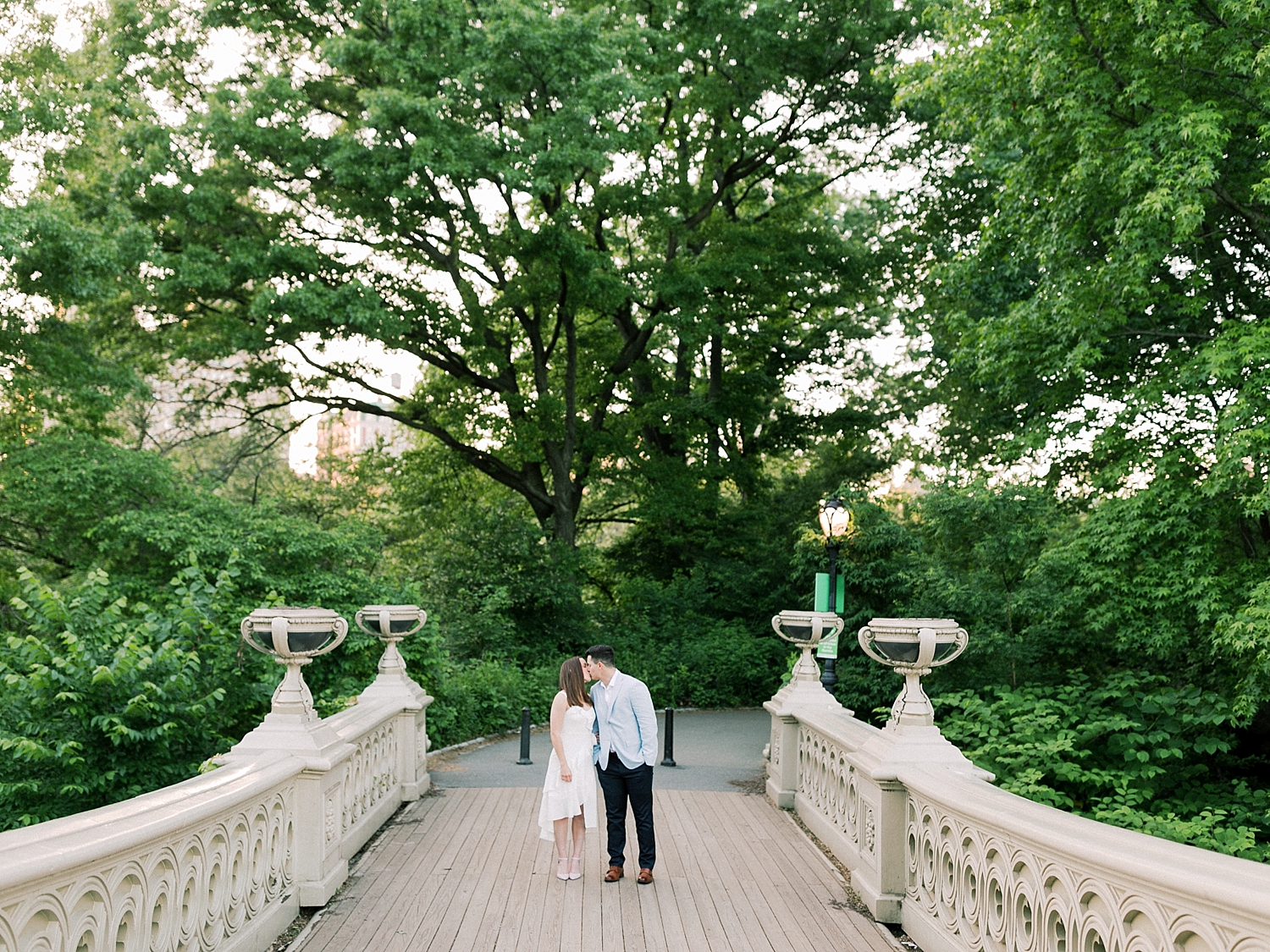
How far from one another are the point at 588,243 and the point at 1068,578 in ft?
43.4

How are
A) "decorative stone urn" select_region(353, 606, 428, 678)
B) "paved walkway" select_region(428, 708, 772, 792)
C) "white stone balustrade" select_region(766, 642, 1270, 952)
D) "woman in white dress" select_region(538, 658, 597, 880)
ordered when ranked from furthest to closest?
1. "paved walkway" select_region(428, 708, 772, 792)
2. "decorative stone urn" select_region(353, 606, 428, 678)
3. "woman in white dress" select_region(538, 658, 597, 880)
4. "white stone balustrade" select_region(766, 642, 1270, 952)

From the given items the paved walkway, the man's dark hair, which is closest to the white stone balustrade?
the man's dark hair

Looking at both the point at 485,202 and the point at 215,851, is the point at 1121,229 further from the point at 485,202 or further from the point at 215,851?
the point at 485,202

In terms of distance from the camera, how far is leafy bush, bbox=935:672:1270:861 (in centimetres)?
921

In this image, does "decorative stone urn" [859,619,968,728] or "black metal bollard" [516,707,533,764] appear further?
"black metal bollard" [516,707,533,764]

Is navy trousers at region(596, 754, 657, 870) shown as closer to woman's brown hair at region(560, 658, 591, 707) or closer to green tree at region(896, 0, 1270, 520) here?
woman's brown hair at region(560, 658, 591, 707)

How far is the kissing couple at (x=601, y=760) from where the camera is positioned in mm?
6984

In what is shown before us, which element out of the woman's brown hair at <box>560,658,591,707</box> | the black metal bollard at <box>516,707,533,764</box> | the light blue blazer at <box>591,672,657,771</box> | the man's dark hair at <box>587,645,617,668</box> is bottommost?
the black metal bollard at <box>516,707,533,764</box>

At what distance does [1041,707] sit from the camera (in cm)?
1026

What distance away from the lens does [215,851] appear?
16.6 ft

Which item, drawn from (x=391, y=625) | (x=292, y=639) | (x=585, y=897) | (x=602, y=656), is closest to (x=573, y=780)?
(x=585, y=897)

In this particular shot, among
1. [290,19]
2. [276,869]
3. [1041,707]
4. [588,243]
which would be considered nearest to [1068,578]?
[1041,707]

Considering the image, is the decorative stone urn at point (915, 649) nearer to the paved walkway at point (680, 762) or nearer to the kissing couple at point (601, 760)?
the kissing couple at point (601, 760)

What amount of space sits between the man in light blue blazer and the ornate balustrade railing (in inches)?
69.1
